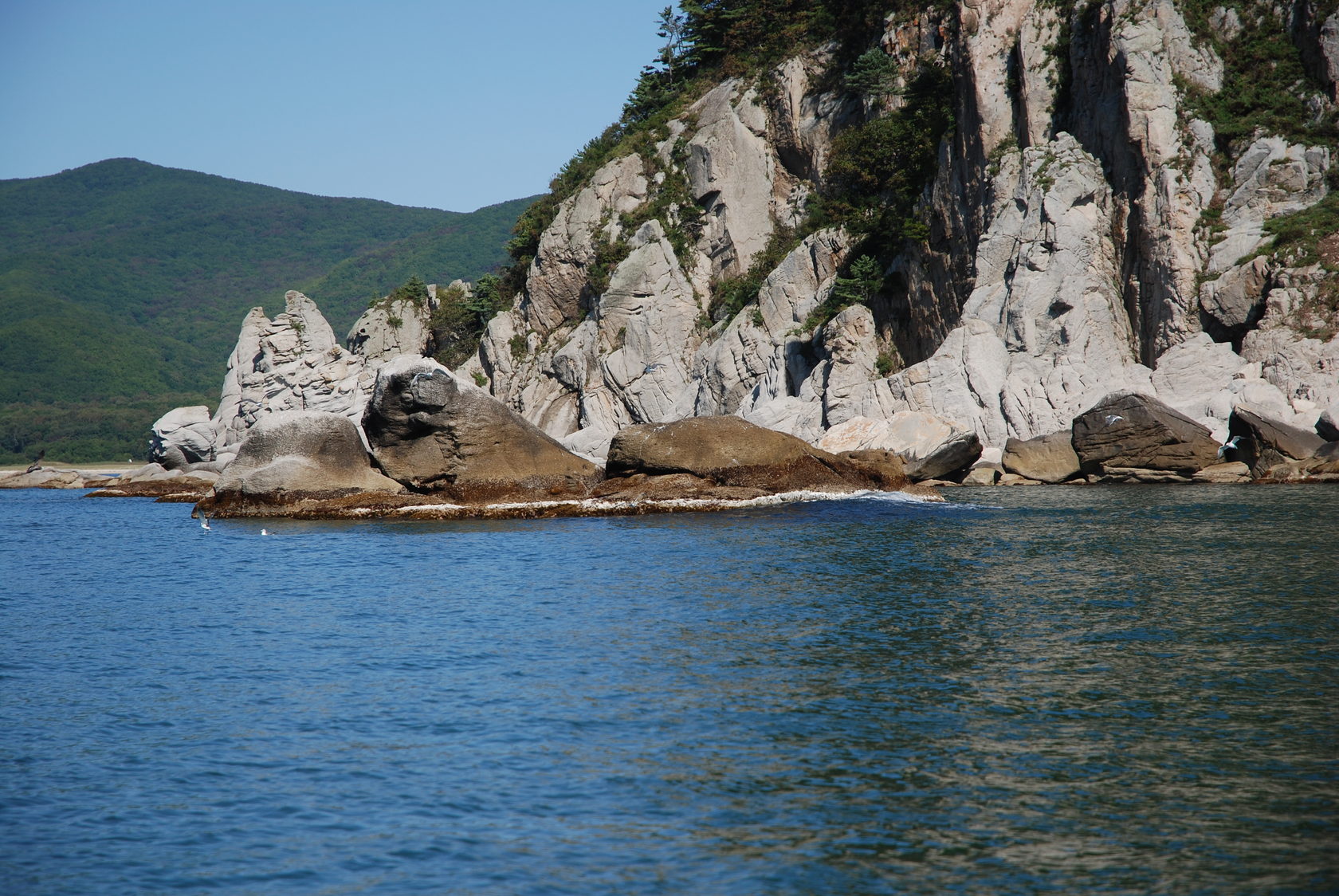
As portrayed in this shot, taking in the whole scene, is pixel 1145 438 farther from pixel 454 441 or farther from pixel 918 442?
pixel 454 441

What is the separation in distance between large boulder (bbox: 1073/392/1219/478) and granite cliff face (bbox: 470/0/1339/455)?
6.98 ft

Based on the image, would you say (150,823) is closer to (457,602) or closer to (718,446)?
(457,602)

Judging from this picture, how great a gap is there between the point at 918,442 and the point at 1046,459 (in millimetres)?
4697

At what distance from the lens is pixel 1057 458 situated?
38.8m

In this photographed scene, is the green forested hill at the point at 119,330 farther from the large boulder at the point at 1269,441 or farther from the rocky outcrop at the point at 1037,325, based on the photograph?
the large boulder at the point at 1269,441

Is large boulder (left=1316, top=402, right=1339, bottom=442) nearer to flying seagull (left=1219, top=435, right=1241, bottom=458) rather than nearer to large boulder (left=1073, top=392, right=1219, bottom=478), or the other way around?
flying seagull (left=1219, top=435, right=1241, bottom=458)

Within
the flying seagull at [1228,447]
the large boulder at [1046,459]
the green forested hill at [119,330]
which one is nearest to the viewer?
the flying seagull at [1228,447]

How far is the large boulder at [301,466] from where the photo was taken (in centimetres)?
3562

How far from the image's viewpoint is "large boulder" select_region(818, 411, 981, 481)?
125 ft

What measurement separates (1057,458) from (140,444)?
9836cm

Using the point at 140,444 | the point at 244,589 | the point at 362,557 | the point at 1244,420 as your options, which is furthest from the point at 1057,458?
the point at 140,444

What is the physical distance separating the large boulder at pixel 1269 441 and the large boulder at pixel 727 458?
12.2 m

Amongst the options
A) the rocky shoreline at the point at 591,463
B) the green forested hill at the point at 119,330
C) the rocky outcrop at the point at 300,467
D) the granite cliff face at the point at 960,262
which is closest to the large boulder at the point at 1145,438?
the rocky shoreline at the point at 591,463

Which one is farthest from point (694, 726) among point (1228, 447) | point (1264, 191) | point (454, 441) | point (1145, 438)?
point (1264, 191)
